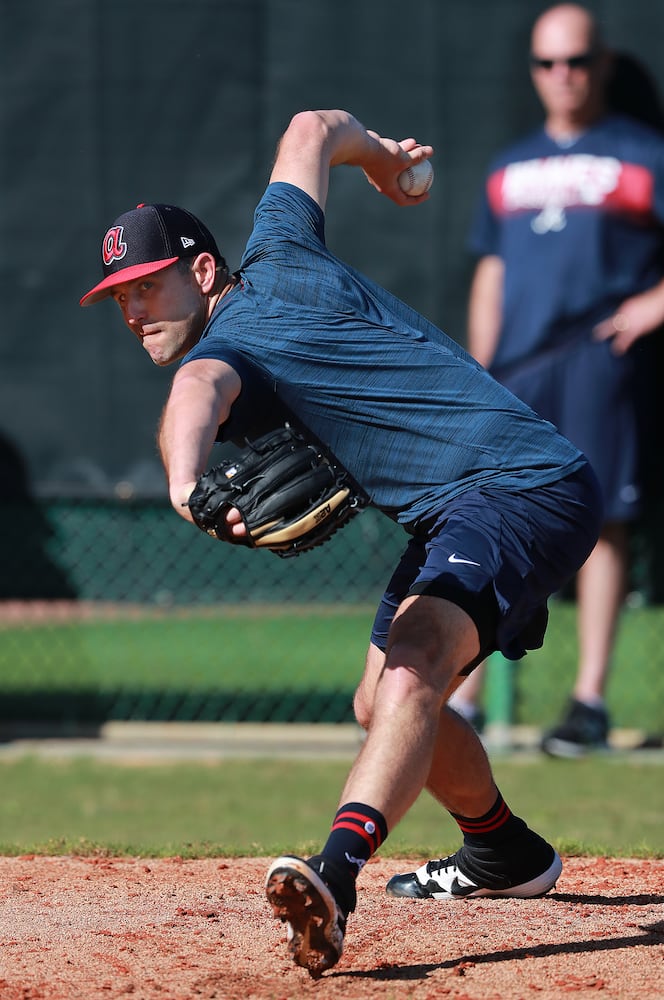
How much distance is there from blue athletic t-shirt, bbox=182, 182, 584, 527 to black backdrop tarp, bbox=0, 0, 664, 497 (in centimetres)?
451

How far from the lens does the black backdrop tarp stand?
831 centimetres

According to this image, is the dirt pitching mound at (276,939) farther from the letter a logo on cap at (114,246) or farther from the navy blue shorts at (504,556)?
the letter a logo on cap at (114,246)

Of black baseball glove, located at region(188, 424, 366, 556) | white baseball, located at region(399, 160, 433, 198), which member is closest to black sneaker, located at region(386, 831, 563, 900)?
black baseball glove, located at region(188, 424, 366, 556)

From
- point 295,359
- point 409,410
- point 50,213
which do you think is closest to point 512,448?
point 409,410

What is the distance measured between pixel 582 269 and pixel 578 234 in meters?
0.18

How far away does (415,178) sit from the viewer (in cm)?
455

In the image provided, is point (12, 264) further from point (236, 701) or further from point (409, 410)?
point (409, 410)

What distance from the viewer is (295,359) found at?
3.74m

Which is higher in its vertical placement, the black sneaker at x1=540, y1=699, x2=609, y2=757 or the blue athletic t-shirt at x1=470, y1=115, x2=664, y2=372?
the blue athletic t-shirt at x1=470, y1=115, x2=664, y2=372

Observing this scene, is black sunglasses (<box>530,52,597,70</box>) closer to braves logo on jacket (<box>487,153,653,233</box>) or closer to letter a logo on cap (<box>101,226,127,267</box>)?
braves logo on jacket (<box>487,153,653,233</box>)

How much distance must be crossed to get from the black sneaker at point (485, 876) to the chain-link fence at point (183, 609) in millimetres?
3677

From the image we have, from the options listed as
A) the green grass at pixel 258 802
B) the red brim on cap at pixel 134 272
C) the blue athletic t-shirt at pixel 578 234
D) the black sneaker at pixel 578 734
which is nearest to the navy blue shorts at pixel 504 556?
the red brim on cap at pixel 134 272

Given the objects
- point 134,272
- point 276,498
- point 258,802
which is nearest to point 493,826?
point 276,498

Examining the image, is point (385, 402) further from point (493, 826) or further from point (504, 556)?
point (493, 826)
